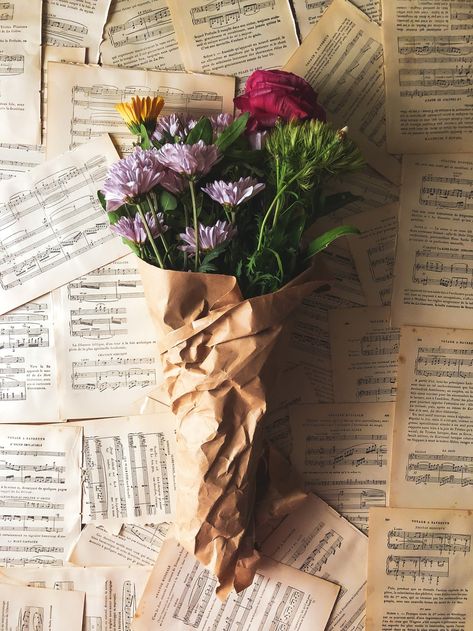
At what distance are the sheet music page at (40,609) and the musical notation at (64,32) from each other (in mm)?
937

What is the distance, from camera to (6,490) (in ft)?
3.54

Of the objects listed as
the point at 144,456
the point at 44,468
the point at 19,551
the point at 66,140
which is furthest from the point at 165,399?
the point at 66,140

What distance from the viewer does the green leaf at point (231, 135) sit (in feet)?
2.87

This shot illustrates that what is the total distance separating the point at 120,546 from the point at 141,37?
870mm

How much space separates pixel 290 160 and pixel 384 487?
597 mm

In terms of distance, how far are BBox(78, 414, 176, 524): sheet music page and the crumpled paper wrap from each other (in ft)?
0.34

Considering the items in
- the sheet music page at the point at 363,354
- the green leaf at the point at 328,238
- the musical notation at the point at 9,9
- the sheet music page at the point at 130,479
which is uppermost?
the musical notation at the point at 9,9

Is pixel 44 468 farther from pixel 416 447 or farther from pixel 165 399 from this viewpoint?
pixel 416 447

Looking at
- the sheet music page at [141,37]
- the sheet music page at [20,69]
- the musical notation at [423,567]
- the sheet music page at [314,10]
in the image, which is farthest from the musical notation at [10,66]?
the musical notation at [423,567]

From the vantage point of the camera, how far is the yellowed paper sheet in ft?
3.46

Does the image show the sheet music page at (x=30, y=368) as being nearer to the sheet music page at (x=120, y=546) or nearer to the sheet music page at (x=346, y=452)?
the sheet music page at (x=120, y=546)

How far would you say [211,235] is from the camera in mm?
837

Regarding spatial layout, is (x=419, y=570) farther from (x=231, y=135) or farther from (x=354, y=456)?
(x=231, y=135)

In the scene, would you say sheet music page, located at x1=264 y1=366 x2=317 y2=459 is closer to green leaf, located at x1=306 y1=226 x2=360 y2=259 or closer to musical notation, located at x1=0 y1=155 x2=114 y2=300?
green leaf, located at x1=306 y1=226 x2=360 y2=259
